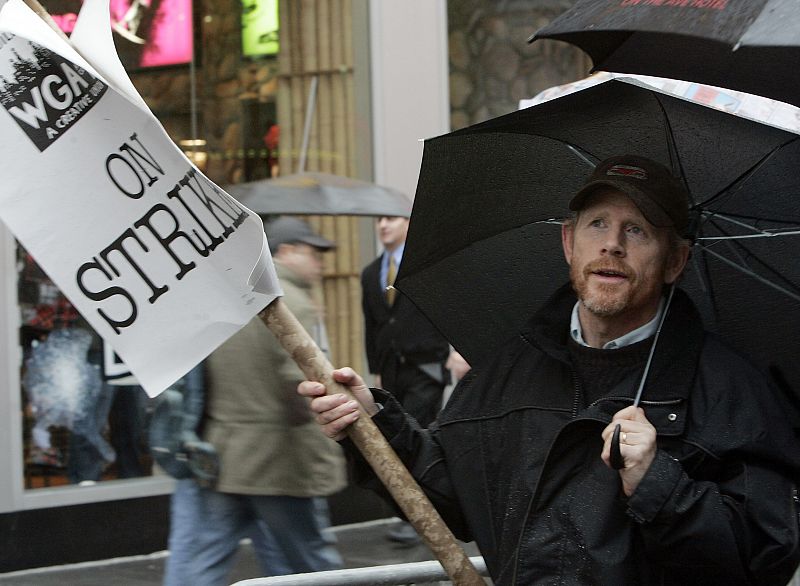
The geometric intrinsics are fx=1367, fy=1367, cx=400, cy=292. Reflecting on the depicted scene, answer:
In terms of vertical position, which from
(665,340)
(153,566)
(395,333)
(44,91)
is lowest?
(153,566)

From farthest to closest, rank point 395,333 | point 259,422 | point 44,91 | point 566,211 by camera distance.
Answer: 1. point 395,333
2. point 259,422
3. point 566,211
4. point 44,91

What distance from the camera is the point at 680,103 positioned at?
135 inches

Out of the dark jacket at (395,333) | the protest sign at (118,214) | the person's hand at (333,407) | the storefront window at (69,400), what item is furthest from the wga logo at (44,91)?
the dark jacket at (395,333)

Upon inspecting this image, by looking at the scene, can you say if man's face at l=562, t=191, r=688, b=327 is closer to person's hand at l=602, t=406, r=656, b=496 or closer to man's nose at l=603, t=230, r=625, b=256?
man's nose at l=603, t=230, r=625, b=256

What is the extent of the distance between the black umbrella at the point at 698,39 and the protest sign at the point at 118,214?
852 mm

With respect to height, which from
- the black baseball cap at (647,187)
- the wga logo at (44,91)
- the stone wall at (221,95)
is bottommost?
the black baseball cap at (647,187)

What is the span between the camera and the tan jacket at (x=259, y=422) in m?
5.34

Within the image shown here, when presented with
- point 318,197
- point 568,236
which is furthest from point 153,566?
point 568,236

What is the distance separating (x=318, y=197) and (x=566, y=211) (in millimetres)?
2900

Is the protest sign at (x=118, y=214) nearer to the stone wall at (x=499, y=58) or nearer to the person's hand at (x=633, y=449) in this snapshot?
the person's hand at (x=633, y=449)

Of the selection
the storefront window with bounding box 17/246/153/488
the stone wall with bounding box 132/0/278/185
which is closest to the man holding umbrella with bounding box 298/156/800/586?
the storefront window with bounding box 17/246/153/488

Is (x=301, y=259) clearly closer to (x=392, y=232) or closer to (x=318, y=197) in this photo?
(x=318, y=197)

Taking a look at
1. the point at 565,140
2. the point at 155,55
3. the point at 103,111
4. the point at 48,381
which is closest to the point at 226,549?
the point at 565,140

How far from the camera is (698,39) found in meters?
3.21
